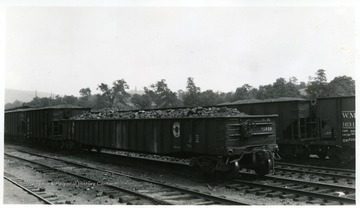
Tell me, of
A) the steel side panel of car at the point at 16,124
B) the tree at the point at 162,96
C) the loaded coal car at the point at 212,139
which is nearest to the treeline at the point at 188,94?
the tree at the point at 162,96

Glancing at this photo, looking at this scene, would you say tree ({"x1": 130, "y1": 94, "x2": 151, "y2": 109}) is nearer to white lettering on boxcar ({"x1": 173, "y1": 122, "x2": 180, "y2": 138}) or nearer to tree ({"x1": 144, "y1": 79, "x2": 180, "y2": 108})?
tree ({"x1": 144, "y1": 79, "x2": 180, "y2": 108})

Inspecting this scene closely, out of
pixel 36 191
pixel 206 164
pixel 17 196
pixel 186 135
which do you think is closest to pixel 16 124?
pixel 36 191

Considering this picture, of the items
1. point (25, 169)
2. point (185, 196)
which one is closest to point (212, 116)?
point (185, 196)

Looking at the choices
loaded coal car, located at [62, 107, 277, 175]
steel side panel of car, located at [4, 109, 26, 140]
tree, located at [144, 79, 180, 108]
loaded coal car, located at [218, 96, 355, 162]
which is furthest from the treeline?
loaded coal car, located at [62, 107, 277, 175]

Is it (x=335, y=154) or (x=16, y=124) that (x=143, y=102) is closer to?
(x=16, y=124)

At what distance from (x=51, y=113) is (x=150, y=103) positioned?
38045mm

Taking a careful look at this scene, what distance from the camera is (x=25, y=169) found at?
13445mm

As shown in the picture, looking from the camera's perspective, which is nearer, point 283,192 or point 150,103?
point 283,192

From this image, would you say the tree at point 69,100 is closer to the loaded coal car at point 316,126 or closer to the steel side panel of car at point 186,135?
the steel side panel of car at point 186,135

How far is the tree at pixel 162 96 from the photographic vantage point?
52.8 metres

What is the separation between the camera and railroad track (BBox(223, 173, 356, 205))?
790 cm

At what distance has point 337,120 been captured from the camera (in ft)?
46.2

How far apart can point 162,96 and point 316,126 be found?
40374 millimetres

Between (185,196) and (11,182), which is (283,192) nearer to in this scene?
(185,196)
